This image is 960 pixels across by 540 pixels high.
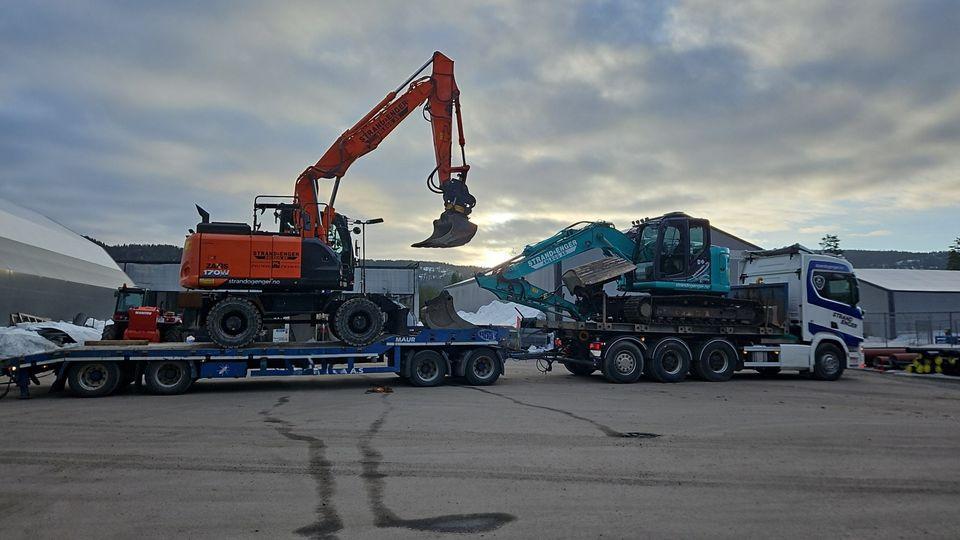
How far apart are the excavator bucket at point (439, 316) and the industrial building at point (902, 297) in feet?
93.8

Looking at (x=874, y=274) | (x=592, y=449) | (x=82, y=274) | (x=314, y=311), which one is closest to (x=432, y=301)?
(x=314, y=311)

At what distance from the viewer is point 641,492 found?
247 inches

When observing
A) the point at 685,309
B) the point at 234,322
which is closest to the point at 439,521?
the point at 234,322

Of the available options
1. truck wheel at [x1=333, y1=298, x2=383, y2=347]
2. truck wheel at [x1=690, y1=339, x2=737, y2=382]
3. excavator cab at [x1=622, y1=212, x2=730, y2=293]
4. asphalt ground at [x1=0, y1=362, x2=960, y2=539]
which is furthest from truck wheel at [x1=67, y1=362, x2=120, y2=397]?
truck wheel at [x1=690, y1=339, x2=737, y2=382]

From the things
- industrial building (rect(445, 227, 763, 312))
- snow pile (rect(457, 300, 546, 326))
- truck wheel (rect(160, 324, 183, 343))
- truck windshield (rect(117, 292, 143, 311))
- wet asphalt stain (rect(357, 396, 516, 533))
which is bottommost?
wet asphalt stain (rect(357, 396, 516, 533))

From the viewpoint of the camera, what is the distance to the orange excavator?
14.0 m

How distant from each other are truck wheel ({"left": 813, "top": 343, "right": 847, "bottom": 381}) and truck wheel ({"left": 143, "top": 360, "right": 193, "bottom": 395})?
1649 cm

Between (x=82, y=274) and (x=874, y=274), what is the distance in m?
51.2

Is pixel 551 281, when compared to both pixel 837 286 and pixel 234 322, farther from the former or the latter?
pixel 234 322

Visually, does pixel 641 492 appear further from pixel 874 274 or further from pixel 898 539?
pixel 874 274

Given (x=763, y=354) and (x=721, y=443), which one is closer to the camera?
→ (x=721, y=443)

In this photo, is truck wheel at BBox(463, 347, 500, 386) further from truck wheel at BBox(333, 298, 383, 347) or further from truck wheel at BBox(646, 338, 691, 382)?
truck wheel at BBox(646, 338, 691, 382)

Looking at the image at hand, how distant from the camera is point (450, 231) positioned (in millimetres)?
15227

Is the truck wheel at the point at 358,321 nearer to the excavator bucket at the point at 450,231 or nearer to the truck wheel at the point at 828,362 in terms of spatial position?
the excavator bucket at the point at 450,231
